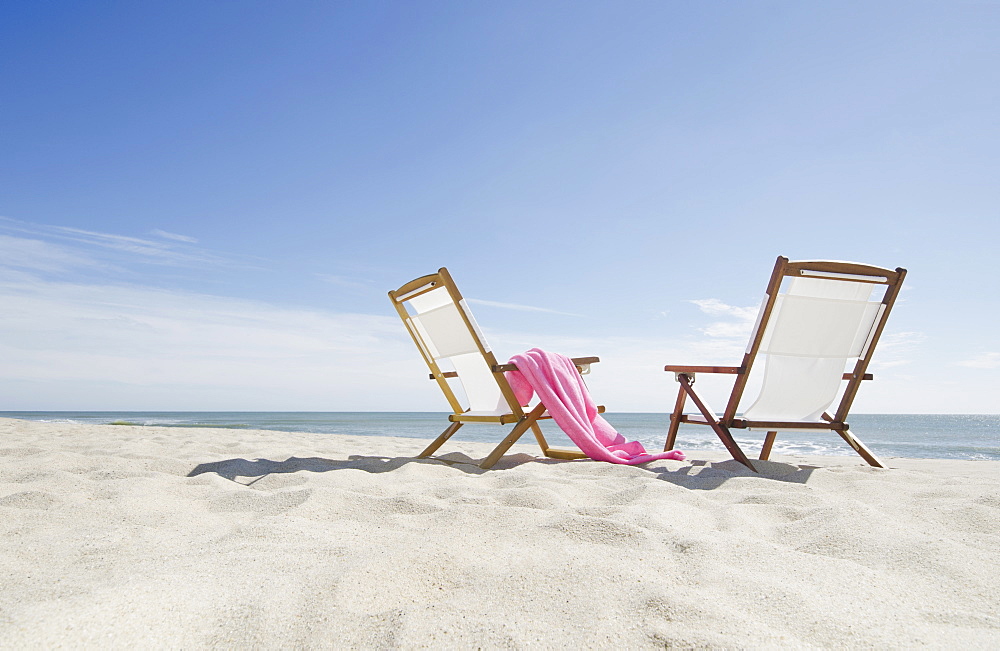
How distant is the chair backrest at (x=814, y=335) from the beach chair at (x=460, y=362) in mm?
1152

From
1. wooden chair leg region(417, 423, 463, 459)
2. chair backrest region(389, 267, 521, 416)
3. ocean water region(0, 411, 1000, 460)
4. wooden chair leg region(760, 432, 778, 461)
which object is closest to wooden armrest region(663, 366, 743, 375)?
wooden chair leg region(760, 432, 778, 461)

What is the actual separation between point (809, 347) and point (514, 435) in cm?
197

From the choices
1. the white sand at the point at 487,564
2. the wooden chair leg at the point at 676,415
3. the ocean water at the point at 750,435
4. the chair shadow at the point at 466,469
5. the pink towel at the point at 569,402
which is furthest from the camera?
the ocean water at the point at 750,435

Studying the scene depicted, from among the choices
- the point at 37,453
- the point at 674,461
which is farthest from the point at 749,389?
the point at 37,453

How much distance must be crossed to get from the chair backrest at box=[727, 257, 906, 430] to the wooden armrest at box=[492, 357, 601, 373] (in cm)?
101

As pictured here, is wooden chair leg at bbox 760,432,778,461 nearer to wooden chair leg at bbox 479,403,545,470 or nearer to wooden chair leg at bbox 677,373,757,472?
wooden chair leg at bbox 677,373,757,472

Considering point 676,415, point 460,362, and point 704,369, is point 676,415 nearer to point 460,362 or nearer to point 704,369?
point 704,369

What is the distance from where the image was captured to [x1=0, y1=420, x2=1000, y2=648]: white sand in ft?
3.69

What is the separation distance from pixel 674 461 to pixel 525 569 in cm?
277

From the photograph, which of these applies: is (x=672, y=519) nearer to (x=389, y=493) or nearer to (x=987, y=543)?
(x=987, y=543)

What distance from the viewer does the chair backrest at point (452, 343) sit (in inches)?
152

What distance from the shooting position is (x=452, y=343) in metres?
4.22

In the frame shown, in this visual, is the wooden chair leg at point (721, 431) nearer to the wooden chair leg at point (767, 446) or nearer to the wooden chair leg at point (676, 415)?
the wooden chair leg at point (676, 415)

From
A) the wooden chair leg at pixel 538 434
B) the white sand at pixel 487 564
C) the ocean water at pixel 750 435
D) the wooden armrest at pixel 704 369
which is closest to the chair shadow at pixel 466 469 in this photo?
the white sand at pixel 487 564
